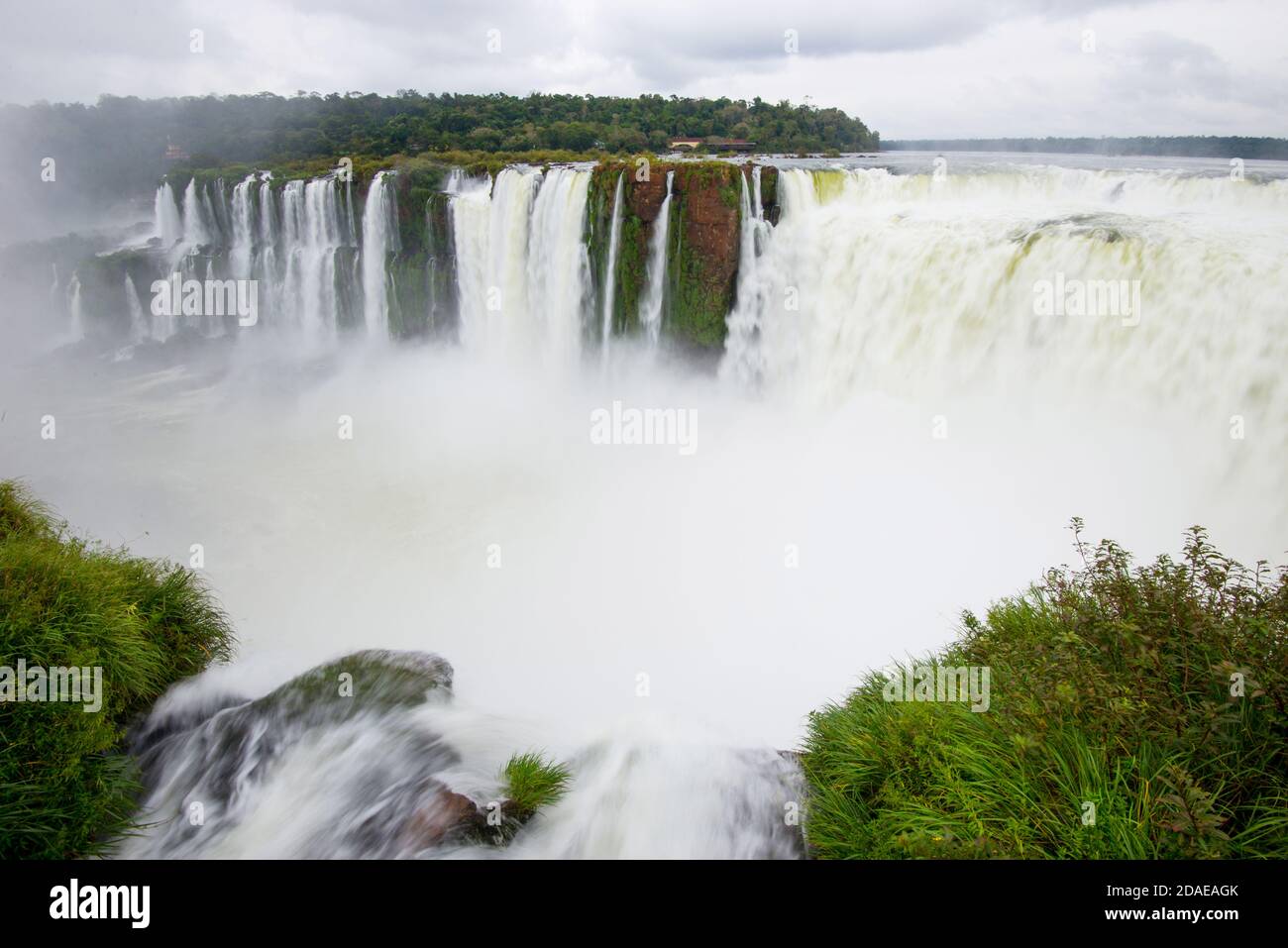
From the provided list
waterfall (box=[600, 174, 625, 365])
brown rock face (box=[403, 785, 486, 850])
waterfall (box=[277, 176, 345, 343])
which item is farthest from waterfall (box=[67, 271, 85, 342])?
brown rock face (box=[403, 785, 486, 850])

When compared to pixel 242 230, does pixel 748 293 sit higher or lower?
lower

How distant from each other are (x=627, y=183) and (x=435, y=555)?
10602mm

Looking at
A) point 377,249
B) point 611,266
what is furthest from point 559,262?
point 377,249

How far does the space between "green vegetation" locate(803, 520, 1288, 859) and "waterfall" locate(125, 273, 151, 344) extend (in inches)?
1129

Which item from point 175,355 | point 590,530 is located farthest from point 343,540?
point 175,355

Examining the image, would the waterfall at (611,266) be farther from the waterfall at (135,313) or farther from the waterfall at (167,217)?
the waterfall at (167,217)

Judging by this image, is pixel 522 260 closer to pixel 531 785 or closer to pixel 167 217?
pixel 531 785

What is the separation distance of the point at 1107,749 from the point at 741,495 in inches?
376

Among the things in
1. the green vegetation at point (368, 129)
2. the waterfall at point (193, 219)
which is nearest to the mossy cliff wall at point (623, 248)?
the waterfall at point (193, 219)

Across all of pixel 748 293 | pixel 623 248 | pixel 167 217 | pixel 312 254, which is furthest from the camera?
pixel 167 217

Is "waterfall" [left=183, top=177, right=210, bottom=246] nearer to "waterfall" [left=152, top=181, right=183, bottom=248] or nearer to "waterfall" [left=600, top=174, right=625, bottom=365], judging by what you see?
"waterfall" [left=152, top=181, right=183, bottom=248]

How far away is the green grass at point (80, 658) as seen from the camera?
5352 millimetres

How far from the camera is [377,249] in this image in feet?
74.3
